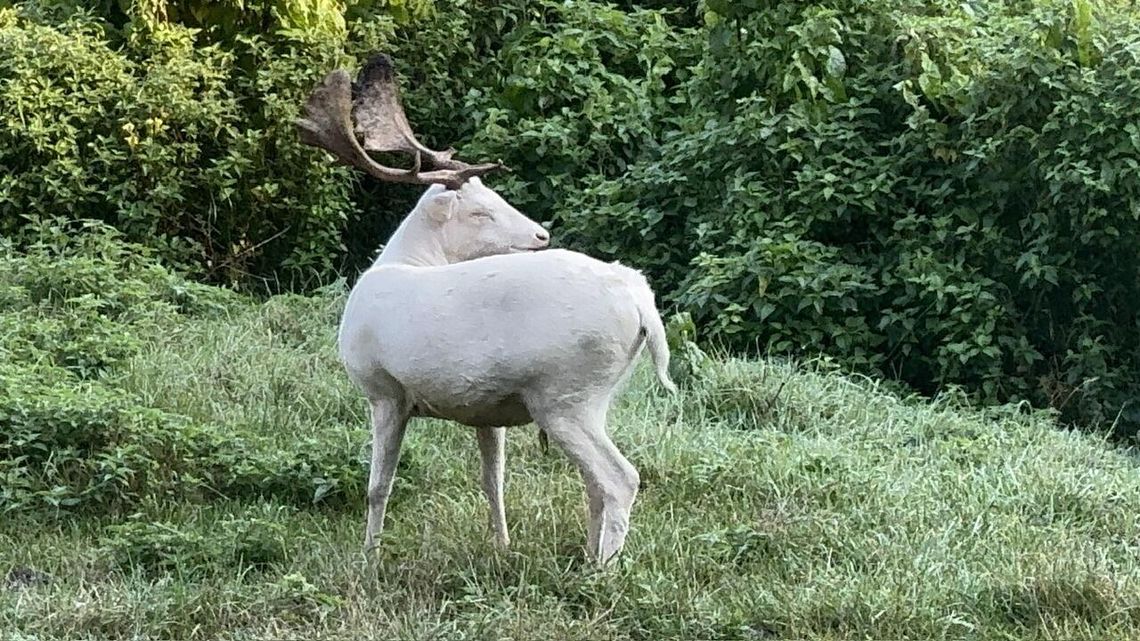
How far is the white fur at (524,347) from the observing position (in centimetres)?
450

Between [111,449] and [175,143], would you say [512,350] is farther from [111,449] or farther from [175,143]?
[175,143]

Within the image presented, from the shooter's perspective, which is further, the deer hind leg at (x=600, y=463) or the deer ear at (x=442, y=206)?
the deer ear at (x=442, y=206)

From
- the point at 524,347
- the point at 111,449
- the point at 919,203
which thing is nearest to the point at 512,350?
the point at 524,347

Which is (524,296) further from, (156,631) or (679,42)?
(679,42)

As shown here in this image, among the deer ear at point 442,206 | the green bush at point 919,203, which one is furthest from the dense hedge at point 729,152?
the deer ear at point 442,206

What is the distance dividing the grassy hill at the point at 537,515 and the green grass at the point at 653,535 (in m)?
0.01

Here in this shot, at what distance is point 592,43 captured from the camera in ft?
34.9

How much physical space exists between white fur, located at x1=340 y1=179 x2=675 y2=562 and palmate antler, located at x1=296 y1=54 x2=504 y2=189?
14.9 inches

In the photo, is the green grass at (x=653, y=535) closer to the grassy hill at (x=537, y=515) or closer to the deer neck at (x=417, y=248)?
the grassy hill at (x=537, y=515)

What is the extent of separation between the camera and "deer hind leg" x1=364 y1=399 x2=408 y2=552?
489 cm

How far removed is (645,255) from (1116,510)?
420 cm

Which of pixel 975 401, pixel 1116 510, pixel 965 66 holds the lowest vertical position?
pixel 975 401

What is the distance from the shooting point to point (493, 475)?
5148 millimetres

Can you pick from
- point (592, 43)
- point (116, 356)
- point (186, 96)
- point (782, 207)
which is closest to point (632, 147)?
point (592, 43)
